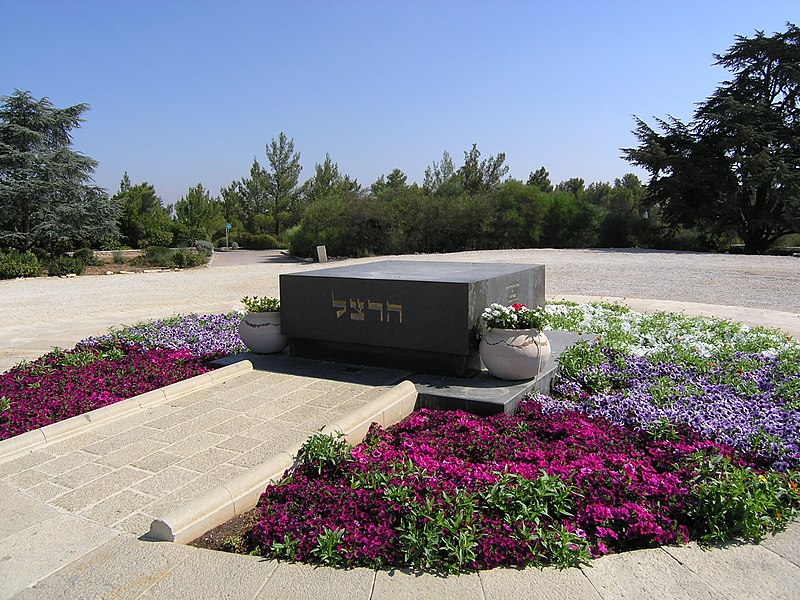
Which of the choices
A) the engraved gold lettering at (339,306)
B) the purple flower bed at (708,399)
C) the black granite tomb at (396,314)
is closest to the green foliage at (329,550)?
the purple flower bed at (708,399)

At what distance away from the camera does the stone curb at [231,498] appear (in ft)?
8.04

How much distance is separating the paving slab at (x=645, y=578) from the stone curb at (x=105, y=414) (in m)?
3.22

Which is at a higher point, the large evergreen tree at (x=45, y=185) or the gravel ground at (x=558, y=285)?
the large evergreen tree at (x=45, y=185)

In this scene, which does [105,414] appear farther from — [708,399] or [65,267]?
[65,267]

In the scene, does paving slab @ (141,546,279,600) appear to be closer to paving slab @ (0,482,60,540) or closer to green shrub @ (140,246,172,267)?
paving slab @ (0,482,60,540)

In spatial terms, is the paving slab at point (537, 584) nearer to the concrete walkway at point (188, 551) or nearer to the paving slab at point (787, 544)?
the concrete walkway at point (188, 551)

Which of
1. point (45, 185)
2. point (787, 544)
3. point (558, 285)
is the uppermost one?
point (45, 185)

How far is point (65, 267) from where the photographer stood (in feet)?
57.3

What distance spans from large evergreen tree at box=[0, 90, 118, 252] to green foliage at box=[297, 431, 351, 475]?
20631 millimetres

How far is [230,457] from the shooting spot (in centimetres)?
333

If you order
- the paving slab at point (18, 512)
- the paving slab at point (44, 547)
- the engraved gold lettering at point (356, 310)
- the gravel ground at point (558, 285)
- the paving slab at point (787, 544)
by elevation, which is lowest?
the gravel ground at point (558, 285)

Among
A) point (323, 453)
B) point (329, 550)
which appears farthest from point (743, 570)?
point (323, 453)

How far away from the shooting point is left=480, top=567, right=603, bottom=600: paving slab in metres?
2.07

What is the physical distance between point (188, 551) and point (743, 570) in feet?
7.27
